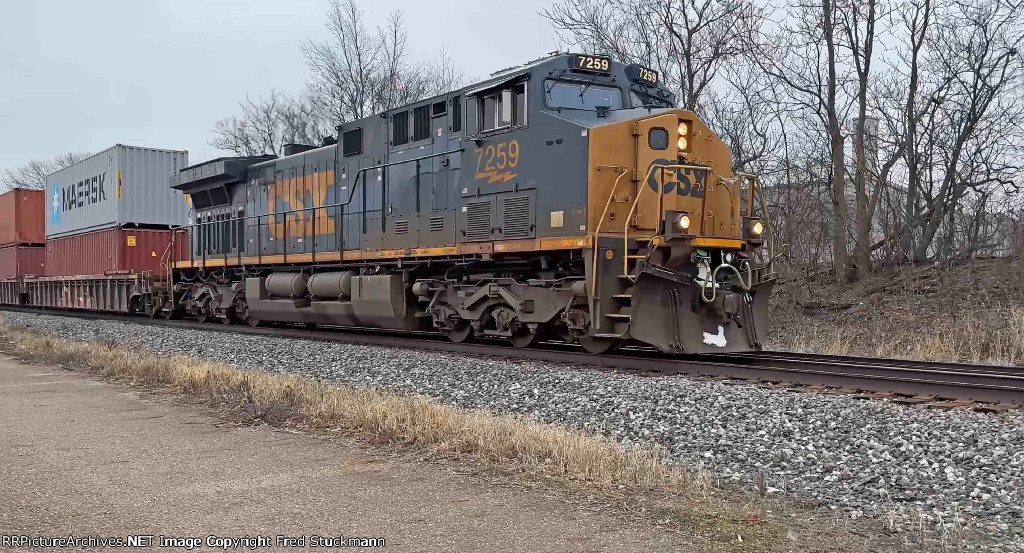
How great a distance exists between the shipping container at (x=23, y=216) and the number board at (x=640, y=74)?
2472 centimetres

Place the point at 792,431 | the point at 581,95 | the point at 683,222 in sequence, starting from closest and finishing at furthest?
the point at 792,431 → the point at 683,222 → the point at 581,95

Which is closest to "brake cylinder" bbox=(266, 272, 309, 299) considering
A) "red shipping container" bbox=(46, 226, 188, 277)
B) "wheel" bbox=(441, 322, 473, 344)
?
"wheel" bbox=(441, 322, 473, 344)

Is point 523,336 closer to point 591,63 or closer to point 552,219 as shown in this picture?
point 552,219

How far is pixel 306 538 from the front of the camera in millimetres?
3820

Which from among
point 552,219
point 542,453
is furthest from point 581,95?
point 542,453

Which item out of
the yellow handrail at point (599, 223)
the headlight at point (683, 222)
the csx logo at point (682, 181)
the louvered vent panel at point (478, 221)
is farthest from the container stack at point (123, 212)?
the headlight at point (683, 222)

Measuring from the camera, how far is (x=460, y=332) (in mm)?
12711

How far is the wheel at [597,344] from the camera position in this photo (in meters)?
10.5

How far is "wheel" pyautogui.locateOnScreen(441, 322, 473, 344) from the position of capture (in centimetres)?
1258

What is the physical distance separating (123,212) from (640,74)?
1657cm

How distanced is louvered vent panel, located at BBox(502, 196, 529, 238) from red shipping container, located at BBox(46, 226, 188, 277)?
13070 mm

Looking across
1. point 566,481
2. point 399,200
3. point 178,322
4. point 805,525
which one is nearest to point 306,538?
point 566,481

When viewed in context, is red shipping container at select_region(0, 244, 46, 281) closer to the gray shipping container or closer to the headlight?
the gray shipping container

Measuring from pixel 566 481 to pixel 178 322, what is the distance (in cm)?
1699
